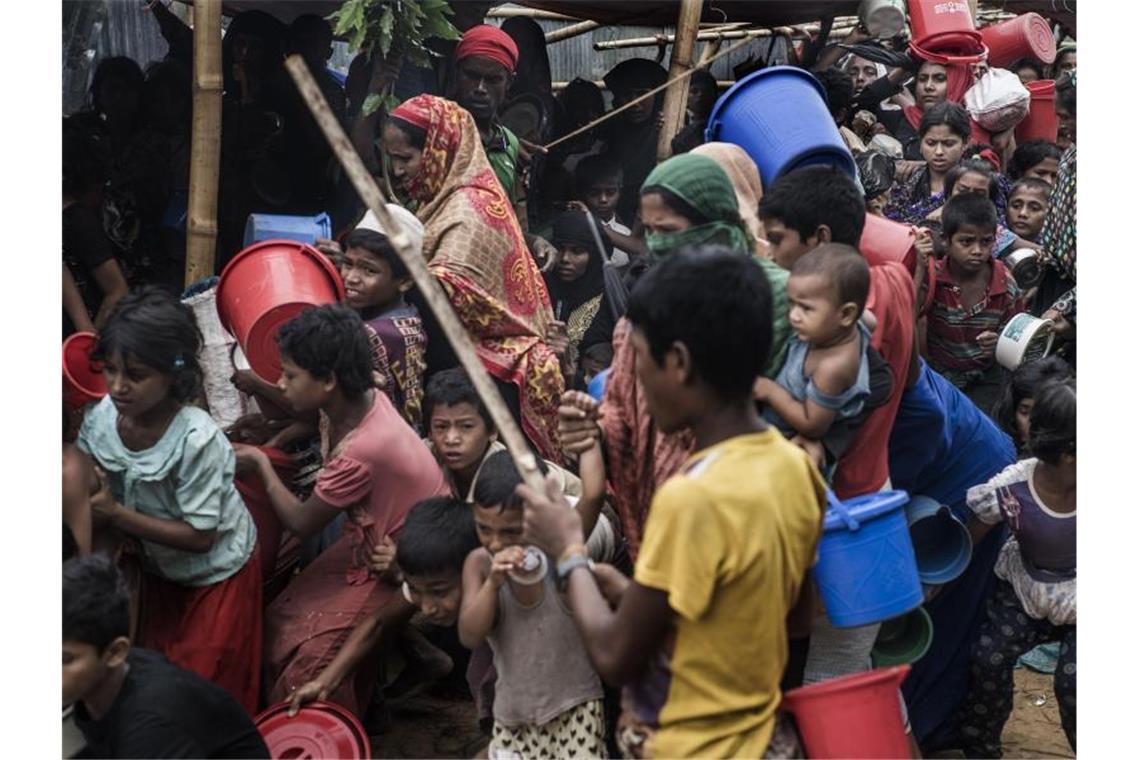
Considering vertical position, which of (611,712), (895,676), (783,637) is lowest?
(611,712)

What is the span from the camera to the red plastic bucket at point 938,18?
775 cm

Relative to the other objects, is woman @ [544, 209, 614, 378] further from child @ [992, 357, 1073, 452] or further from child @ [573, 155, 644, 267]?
child @ [992, 357, 1073, 452]

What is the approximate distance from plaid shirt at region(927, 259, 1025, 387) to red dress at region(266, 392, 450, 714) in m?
2.12

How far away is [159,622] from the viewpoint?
3.99 meters

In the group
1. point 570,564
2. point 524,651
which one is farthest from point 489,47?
point 570,564

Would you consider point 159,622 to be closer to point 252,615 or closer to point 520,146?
point 252,615

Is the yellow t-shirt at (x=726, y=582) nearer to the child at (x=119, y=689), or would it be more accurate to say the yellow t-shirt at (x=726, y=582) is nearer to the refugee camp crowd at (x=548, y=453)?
the refugee camp crowd at (x=548, y=453)

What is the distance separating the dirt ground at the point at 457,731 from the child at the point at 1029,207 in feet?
6.95

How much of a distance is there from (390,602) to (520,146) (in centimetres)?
279

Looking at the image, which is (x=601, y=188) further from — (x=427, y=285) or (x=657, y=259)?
(x=427, y=285)

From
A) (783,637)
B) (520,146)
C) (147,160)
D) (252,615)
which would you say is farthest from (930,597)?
(147,160)

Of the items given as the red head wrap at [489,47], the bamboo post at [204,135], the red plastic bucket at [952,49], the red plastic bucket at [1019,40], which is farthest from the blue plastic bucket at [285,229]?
the red plastic bucket at [1019,40]

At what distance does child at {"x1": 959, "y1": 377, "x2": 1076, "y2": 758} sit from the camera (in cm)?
385

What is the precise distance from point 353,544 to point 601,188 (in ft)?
10.5
